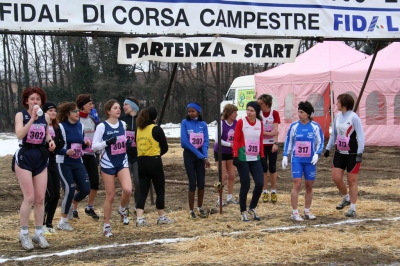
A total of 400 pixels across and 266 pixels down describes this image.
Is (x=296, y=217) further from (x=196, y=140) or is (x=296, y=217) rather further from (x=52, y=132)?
(x=52, y=132)

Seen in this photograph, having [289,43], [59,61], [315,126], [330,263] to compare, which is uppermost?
[59,61]

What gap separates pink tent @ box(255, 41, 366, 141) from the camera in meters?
23.9

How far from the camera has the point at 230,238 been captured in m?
7.41

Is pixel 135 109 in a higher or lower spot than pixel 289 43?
lower

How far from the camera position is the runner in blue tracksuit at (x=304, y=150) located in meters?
8.84

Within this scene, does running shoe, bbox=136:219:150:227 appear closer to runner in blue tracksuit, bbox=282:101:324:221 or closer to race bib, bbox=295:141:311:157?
runner in blue tracksuit, bbox=282:101:324:221

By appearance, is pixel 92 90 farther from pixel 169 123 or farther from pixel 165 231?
pixel 165 231

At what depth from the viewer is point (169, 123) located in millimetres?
44844

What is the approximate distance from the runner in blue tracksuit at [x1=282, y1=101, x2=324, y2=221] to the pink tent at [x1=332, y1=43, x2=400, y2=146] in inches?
550

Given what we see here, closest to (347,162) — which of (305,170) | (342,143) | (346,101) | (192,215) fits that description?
(342,143)

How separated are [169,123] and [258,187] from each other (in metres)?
36.2

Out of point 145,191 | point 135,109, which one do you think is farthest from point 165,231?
point 135,109

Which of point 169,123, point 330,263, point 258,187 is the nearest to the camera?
point 330,263

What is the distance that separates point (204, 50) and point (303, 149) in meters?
2.14
